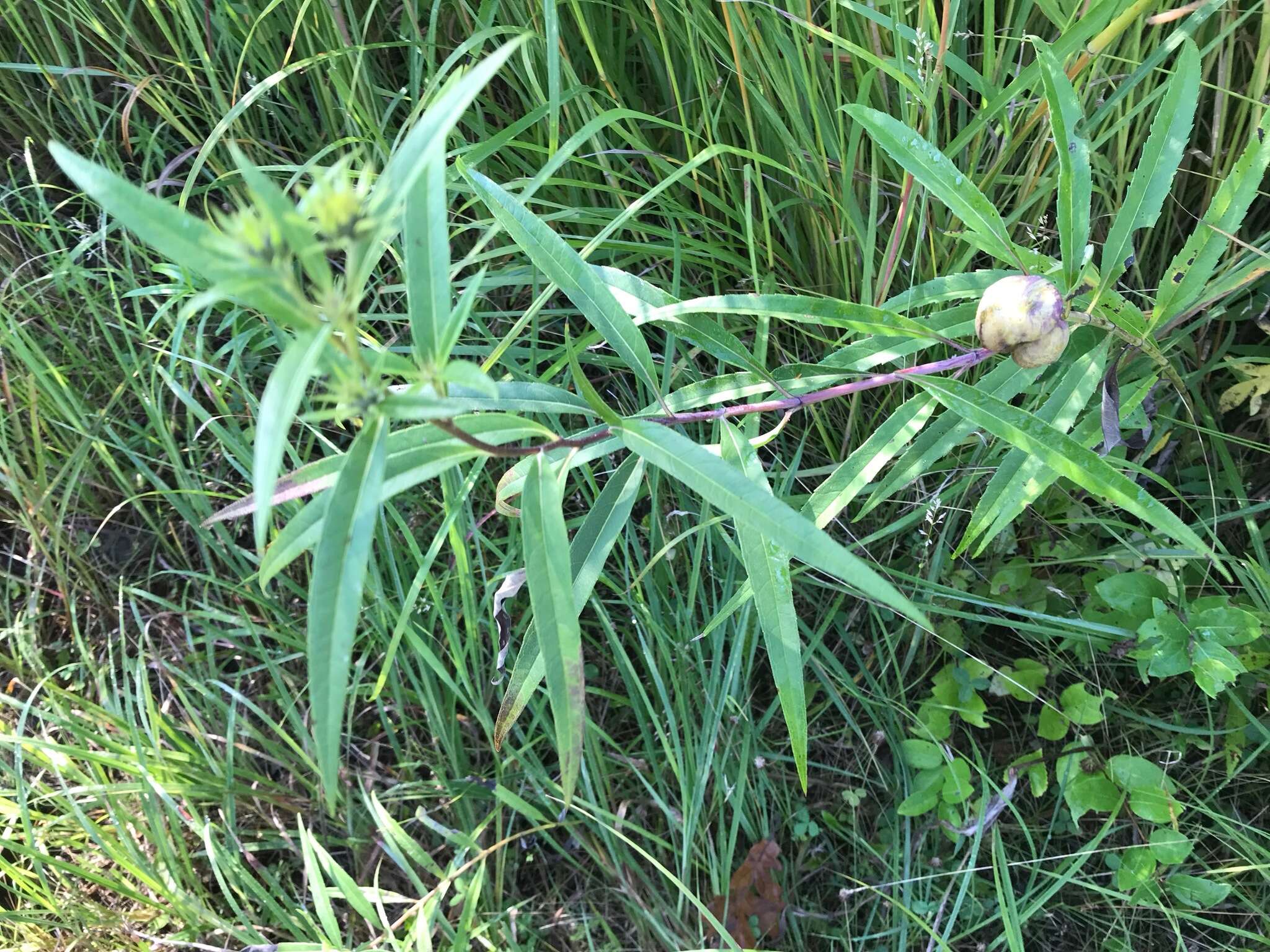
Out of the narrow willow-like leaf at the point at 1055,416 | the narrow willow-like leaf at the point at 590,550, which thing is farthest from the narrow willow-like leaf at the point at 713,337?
the narrow willow-like leaf at the point at 1055,416

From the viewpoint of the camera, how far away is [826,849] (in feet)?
4.76

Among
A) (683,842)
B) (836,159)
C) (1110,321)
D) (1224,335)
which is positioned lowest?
(683,842)

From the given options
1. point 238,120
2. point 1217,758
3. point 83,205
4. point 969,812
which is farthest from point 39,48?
point 1217,758

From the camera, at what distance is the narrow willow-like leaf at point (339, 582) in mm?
555

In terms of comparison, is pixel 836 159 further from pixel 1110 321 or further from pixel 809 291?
pixel 1110 321

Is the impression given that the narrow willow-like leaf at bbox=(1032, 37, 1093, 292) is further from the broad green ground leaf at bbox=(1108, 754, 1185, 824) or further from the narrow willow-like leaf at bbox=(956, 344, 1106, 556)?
the broad green ground leaf at bbox=(1108, 754, 1185, 824)

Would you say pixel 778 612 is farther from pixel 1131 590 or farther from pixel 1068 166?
pixel 1131 590

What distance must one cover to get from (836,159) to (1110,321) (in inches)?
17.6

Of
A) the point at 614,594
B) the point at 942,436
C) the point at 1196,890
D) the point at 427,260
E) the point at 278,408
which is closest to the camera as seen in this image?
the point at 278,408

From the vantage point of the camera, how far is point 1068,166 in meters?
0.88

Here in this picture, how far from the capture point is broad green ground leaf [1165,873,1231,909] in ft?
4.12

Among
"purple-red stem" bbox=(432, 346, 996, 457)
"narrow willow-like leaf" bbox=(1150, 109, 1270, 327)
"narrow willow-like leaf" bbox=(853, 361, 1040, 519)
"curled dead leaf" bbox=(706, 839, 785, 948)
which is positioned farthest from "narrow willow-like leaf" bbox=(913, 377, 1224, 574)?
"curled dead leaf" bbox=(706, 839, 785, 948)

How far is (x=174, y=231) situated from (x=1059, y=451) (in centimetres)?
71

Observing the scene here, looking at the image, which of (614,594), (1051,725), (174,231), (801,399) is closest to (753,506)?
(801,399)
